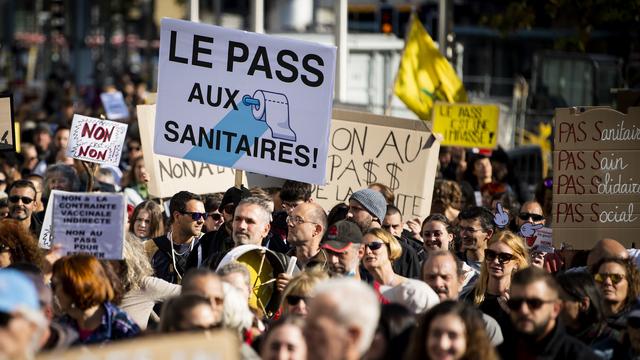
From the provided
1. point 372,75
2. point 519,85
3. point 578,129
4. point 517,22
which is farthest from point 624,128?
point 519,85

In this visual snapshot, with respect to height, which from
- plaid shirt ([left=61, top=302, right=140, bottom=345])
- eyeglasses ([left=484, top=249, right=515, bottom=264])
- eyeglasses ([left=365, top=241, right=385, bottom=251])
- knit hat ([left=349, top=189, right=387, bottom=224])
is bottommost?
plaid shirt ([left=61, top=302, right=140, bottom=345])

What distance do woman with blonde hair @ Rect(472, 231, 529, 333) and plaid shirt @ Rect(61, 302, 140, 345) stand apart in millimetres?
2094

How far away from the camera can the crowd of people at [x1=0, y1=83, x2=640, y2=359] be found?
545cm

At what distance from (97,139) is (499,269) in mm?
4441

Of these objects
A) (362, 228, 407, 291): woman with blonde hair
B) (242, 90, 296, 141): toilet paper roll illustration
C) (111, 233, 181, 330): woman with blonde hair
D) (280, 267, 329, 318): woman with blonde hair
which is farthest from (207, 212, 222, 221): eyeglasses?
(280, 267, 329, 318): woman with blonde hair

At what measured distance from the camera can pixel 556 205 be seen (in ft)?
31.7

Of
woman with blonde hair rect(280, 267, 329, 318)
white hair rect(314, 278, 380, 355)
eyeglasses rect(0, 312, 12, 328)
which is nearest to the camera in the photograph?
eyeglasses rect(0, 312, 12, 328)

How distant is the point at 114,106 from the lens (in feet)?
59.3

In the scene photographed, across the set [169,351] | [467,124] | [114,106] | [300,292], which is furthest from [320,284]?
[114,106]

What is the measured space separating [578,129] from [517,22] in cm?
1074

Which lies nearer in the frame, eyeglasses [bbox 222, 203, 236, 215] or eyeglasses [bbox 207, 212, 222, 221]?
eyeglasses [bbox 222, 203, 236, 215]

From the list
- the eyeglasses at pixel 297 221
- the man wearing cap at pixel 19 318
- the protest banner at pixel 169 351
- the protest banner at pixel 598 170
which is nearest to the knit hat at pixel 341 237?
the eyeglasses at pixel 297 221

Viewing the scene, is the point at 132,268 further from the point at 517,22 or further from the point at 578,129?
the point at 517,22

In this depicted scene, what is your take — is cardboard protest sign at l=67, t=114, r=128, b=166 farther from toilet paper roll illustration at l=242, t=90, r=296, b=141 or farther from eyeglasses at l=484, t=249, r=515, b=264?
eyeglasses at l=484, t=249, r=515, b=264
